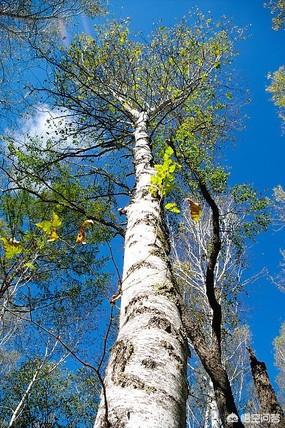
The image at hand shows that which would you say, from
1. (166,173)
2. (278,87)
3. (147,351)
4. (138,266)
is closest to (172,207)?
(166,173)

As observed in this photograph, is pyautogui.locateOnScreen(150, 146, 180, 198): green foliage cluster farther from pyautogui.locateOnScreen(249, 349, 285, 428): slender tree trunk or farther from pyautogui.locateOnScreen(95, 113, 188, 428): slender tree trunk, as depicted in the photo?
pyautogui.locateOnScreen(249, 349, 285, 428): slender tree trunk

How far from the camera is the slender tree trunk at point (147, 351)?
3.27 feet

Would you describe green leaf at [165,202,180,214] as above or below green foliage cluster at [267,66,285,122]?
below

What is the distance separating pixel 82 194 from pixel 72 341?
5235 millimetres

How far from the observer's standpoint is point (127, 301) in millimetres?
1600

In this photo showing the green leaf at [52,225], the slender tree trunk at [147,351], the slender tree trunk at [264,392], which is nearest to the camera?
the slender tree trunk at [147,351]

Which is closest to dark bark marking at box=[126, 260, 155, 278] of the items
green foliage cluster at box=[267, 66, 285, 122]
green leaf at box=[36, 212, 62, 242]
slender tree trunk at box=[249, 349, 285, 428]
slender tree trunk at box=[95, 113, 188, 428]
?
slender tree trunk at box=[95, 113, 188, 428]

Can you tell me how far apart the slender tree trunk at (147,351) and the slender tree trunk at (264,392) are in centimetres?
26

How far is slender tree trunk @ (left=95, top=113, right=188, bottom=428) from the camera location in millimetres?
996

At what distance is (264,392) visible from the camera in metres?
1.35

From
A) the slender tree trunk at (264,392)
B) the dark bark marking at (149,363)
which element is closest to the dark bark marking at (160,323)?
the dark bark marking at (149,363)

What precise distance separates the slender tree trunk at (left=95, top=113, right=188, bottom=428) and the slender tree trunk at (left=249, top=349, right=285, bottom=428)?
0.26 metres

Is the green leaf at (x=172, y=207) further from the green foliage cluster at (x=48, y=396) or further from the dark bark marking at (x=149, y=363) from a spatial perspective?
the green foliage cluster at (x=48, y=396)

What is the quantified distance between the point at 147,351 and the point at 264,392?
45cm
